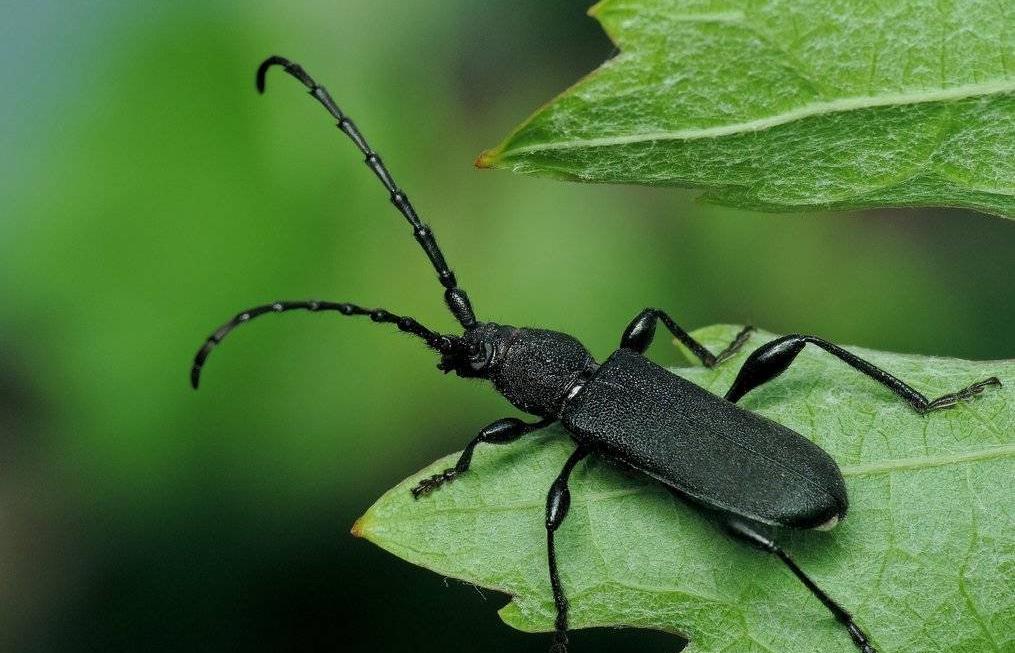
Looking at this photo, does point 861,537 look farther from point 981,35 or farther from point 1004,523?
point 981,35

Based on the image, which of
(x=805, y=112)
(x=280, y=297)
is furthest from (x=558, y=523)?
(x=280, y=297)

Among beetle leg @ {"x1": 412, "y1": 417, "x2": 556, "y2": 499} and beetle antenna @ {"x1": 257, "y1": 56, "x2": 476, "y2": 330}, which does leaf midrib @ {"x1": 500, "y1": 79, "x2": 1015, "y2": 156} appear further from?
beetle antenna @ {"x1": 257, "y1": 56, "x2": 476, "y2": 330}

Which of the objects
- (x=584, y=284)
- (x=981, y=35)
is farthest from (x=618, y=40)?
(x=584, y=284)

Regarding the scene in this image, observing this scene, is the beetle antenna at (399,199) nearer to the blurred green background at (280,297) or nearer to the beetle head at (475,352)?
the beetle head at (475,352)

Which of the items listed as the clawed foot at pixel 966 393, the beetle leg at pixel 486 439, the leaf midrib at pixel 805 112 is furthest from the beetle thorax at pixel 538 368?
the leaf midrib at pixel 805 112

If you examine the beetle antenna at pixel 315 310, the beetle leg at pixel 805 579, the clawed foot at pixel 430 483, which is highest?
the beetle antenna at pixel 315 310

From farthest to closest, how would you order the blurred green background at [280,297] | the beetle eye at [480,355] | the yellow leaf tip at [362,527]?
the blurred green background at [280,297] < the beetle eye at [480,355] < the yellow leaf tip at [362,527]
